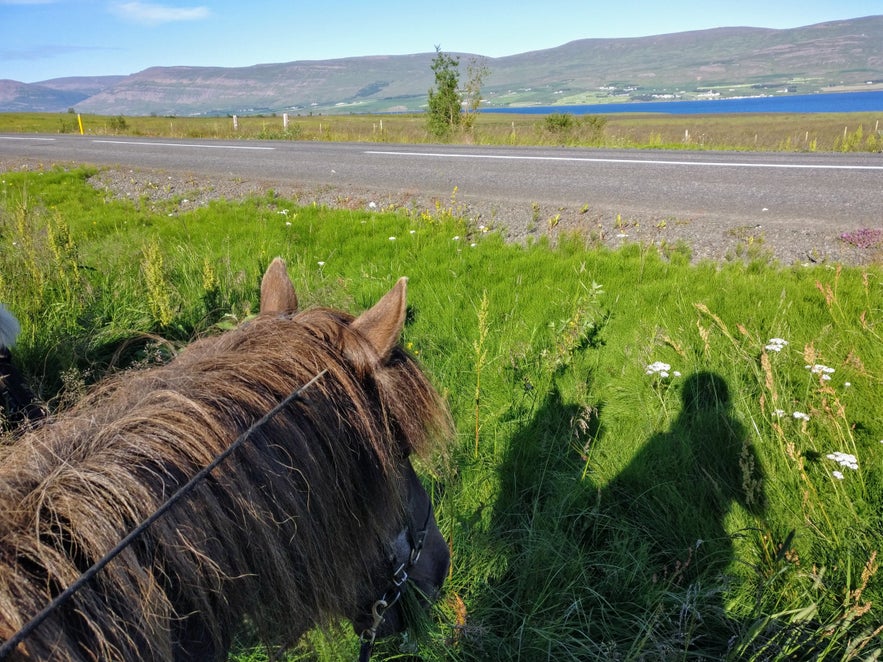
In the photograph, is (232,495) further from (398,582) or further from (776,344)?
(776,344)

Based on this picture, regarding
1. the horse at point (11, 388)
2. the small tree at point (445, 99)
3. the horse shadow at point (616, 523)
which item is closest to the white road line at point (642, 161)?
the small tree at point (445, 99)

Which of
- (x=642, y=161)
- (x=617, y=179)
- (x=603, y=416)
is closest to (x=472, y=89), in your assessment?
(x=642, y=161)

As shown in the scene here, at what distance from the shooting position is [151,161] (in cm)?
1339

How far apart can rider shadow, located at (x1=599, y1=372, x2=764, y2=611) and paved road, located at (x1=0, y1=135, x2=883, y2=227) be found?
3735 mm

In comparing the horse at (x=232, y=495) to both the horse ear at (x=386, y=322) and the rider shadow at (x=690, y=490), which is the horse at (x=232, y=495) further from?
the rider shadow at (x=690, y=490)

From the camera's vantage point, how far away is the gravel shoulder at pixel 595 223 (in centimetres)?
505

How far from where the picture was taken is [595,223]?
6191mm

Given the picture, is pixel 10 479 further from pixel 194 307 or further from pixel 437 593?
pixel 194 307

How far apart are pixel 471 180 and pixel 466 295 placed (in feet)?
16.5

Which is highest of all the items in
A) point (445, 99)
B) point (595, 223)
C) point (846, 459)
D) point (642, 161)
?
point (445, 99)

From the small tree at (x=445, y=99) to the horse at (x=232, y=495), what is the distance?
64.9 feet

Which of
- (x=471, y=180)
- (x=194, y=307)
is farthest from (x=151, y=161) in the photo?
(x=194, y=307)

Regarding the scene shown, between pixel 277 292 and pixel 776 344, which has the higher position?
pixel 277 292

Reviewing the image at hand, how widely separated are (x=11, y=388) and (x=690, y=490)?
135 inches
